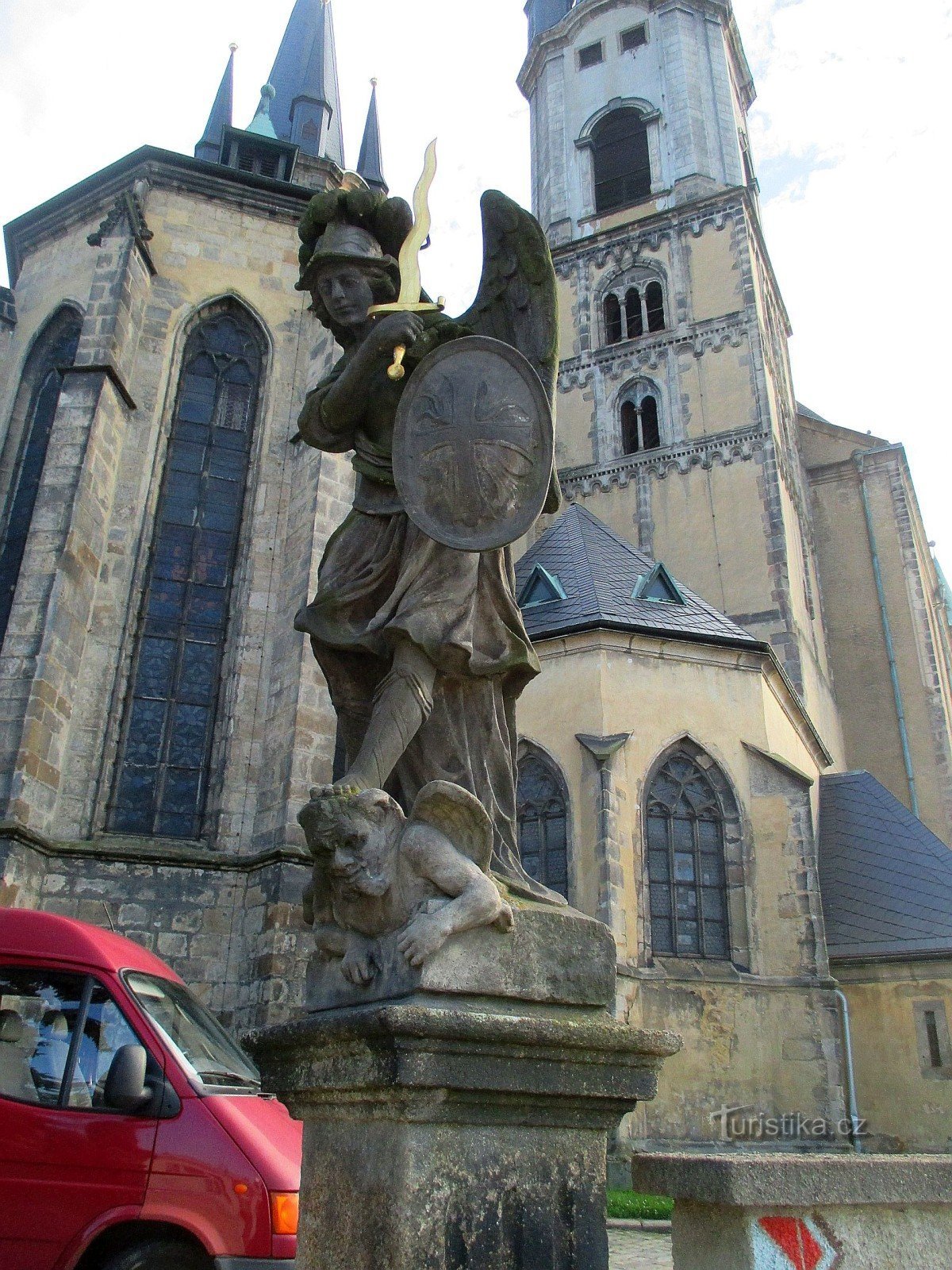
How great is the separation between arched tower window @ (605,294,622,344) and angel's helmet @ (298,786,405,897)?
25.4 metres

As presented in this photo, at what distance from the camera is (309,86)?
24.7 metres

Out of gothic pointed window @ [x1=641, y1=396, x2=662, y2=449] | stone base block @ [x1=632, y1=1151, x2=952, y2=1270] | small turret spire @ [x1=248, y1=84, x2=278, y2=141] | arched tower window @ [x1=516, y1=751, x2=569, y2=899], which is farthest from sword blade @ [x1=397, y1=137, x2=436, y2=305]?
gothic pointed window @ [x1=641, y1=396, x2=662, y2=449]

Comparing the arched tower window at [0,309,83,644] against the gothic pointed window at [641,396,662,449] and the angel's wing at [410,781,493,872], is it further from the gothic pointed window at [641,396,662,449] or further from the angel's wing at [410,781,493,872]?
the gothic pointed window at [641,396,662,449]

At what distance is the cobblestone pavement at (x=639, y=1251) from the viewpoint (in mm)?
6152

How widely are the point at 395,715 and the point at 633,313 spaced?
84.0 feet

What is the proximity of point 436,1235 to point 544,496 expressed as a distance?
1856mm

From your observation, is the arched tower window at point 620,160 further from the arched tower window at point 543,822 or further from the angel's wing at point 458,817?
the angel's wing at point 458,817

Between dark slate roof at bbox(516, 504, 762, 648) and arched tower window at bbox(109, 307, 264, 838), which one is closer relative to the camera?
arched tower window at bbox(109, 307, 264, 838)

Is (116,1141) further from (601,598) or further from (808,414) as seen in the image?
(808,414)

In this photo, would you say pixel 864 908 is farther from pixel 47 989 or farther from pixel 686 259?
pixel 686 259

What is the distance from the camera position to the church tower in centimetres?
2281

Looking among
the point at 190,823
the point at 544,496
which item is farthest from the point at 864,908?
the point at 544,496

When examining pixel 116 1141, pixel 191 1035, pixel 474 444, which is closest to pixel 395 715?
pixel 474 444

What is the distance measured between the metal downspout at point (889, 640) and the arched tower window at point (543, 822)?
11.6 meters
